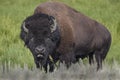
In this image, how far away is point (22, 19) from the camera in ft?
45.9

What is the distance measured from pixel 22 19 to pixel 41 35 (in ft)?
23.9

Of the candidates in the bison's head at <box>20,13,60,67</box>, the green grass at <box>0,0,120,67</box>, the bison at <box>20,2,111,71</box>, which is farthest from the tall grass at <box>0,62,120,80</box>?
the green grass at <box>0,0,120,67</box>

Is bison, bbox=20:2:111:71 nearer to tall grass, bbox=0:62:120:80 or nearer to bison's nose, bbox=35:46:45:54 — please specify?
bison's nose, bbox=35:46:45:54

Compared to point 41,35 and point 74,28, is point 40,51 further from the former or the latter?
point 74,28

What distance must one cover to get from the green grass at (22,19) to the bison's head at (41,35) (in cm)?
129

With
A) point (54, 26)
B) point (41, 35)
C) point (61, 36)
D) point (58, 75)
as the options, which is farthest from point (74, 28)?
point (58, 75)

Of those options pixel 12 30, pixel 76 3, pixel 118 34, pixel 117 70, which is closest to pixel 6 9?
pixel 76 3

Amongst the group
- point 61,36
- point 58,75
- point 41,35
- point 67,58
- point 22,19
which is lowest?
point 22,19

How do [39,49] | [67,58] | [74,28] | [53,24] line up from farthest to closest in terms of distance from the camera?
[74,28] < [67,58] < [53,24] < [39,49]

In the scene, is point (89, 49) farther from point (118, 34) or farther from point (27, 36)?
point (118, 34)

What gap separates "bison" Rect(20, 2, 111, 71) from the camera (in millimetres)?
6895

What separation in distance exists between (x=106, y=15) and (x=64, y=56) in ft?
24.7

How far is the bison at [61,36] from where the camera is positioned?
22.6ft

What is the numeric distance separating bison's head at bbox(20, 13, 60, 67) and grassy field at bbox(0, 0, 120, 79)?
476 mm
